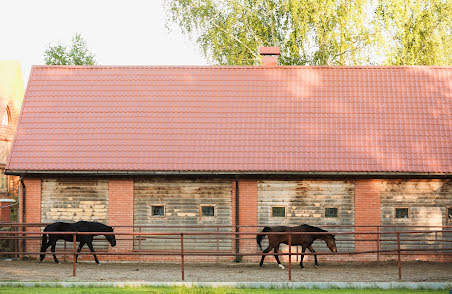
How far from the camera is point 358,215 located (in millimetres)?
20594

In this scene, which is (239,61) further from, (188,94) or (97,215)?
(97,215)

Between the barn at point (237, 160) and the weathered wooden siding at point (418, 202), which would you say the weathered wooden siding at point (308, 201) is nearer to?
the barn at point (237, 160)

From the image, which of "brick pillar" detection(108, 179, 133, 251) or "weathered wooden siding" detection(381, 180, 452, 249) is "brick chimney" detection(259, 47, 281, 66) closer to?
"weathered wooden siding" detection(381, 180, 452, 249)

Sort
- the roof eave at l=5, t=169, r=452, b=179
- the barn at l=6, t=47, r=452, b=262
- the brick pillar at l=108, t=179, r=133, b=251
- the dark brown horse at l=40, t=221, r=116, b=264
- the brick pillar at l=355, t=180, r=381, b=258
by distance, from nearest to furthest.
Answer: the dark brown horse at l=40, t=221, r=116, b=264 < the roof eave at l=5, t=169, r=452, b=179 < the brick pillar at l=355, t=180, r=381, b=258 < the barn at l=6, t=47, r=452, b=262 < the brick pillar at l=108, t=179, r=133, b=251

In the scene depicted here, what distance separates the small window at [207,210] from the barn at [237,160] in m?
0.08

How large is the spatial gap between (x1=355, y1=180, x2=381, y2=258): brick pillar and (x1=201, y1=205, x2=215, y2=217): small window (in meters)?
4.11

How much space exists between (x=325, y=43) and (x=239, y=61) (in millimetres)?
4319

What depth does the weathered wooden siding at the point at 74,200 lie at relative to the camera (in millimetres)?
20844

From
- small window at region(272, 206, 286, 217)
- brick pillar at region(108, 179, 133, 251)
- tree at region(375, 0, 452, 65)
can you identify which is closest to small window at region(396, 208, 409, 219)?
small window at region(272, 206, 286, 217)

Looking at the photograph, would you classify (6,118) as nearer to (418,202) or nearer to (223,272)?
(223,272)

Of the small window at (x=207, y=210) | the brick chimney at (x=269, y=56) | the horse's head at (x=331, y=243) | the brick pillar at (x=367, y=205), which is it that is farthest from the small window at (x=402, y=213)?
the brick chimney at (x=269, y=56)

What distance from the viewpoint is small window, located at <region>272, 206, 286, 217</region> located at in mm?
20766

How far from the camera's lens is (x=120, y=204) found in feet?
68.0

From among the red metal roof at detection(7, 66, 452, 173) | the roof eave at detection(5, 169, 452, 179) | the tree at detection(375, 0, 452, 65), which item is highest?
the tree at detection(375, 0, 452, 65)
